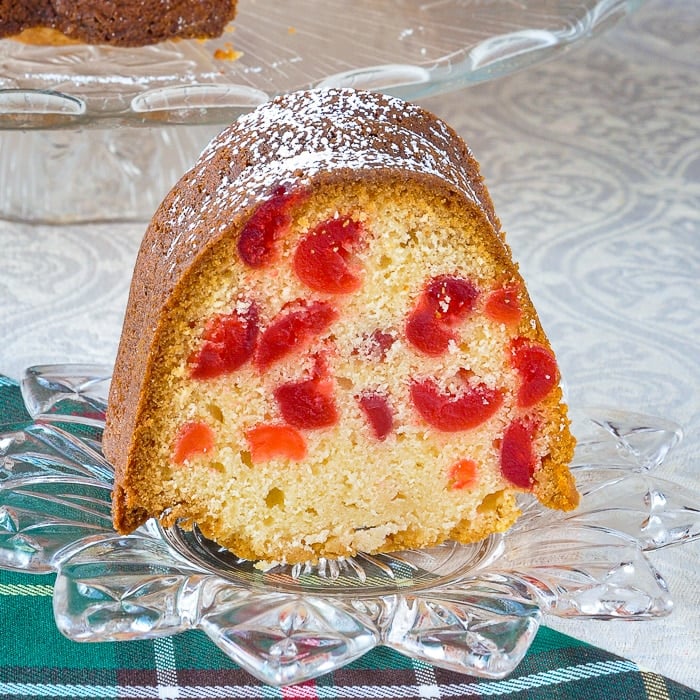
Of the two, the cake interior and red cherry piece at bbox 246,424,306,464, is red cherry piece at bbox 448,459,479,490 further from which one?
red cherry piece at bbox 246,424,306,464

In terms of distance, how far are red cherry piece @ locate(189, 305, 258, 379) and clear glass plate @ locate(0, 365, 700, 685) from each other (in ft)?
0.68

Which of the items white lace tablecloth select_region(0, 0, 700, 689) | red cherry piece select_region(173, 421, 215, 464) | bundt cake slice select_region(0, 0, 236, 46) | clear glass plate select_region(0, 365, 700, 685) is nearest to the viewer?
clear glass plate select_region(0, 365, 700, 685)

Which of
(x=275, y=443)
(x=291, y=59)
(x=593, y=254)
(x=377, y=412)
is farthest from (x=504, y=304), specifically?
(x=291, y=59)

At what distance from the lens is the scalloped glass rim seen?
1970 mm

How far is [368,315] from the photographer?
4.28 feet

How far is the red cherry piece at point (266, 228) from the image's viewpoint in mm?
1217

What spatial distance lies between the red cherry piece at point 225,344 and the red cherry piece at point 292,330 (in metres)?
0.01

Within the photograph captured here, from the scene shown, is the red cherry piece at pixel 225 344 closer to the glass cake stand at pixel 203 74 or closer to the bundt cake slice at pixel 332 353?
the bundt cake slice at pixel 332 353

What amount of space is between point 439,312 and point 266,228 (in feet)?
0.72

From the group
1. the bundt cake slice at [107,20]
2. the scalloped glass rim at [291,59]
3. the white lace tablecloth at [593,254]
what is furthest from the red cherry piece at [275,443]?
the bundt cake slice at [107,20]

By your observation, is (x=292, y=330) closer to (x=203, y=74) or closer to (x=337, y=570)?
(x=337, y=570)

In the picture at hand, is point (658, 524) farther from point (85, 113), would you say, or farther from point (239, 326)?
point (85, 113)

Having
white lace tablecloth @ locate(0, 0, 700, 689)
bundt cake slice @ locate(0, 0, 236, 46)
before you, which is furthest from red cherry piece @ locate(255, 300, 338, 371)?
bundt cake slice @ locate(0, 0, 236, 46)

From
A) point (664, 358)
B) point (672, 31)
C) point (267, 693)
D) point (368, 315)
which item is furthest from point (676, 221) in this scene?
point (267, 693)
